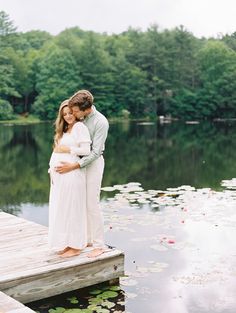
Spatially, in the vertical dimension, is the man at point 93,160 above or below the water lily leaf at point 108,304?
above

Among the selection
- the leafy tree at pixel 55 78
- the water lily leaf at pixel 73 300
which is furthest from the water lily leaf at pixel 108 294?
the leafy tree at pixel 55 78

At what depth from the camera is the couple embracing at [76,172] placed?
5.42m

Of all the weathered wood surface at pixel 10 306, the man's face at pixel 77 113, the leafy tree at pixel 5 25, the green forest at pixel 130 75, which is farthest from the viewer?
the leafy tree at pixel 5 25

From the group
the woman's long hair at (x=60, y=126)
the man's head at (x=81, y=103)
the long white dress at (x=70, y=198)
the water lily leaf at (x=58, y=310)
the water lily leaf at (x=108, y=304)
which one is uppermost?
the man's head at (x=81, y=103)

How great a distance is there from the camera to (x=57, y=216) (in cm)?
550

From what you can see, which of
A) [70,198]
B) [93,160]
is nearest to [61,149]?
[93,160]

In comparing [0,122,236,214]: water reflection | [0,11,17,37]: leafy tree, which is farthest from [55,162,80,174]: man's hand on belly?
[0,11,17,37]: leafy tree

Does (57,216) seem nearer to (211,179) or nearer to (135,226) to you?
(135,226)

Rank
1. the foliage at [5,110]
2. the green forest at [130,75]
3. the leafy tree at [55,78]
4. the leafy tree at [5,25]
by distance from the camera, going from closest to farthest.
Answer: the foliage at [5,110] < the leafy tree at [55,78] < the green forest at [130,75] < the leafy tree at [5,25]

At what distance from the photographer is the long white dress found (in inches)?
214

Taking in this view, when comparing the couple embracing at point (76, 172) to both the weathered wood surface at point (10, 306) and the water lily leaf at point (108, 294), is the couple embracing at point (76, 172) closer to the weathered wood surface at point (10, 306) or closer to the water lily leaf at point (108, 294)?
the water lily leaf at point (108, 294)

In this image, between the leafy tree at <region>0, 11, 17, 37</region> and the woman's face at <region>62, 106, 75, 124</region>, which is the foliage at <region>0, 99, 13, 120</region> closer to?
the leafy tree at <region>0, 11, 17, 37</region>

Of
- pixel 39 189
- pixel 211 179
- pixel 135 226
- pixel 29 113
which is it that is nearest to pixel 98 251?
pixel 135 226

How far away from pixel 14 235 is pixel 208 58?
55.0m
